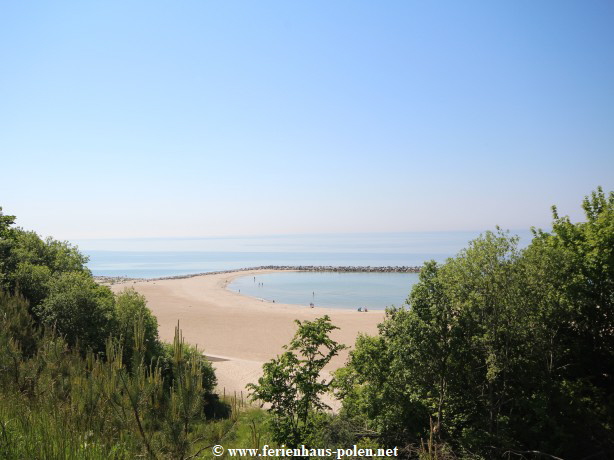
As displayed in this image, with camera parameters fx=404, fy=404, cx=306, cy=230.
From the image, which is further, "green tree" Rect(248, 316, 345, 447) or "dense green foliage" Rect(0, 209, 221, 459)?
"green tree" Rect(248, 316, 345, 447)

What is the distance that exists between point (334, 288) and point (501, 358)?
71.2m

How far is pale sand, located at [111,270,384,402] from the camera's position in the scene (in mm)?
27484

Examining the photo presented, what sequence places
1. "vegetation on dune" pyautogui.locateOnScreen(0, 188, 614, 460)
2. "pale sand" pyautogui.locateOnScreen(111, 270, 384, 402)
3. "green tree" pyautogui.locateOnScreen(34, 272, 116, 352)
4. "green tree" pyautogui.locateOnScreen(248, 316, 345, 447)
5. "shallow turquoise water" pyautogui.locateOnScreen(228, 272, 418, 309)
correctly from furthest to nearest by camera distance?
"shallow turquoise water" pyautogui.locateOnScreen(228, 272, 418, 309), "pale sand" pyautogui.locateOnScreen(111, 270, 384, 402), "green tree" pyautogui.locateOnScreen(34, 272, 116, 352), "vegetation on dune" pyautogui.locateOnScreen(0, 188, 614, 460), "green tree" pyautogui.locateOnScreen(248, 316, 345, 447)

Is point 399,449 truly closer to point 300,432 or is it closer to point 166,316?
point 300,432

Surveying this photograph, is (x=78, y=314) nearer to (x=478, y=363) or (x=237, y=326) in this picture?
(x=478, y=363)

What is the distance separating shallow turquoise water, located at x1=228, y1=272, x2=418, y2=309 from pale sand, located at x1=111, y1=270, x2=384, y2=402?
870cm

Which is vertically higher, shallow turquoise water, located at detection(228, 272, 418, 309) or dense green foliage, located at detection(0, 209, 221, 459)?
dense green foliage, located at detection(0, 209, 221, 459)

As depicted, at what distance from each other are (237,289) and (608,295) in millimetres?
72506

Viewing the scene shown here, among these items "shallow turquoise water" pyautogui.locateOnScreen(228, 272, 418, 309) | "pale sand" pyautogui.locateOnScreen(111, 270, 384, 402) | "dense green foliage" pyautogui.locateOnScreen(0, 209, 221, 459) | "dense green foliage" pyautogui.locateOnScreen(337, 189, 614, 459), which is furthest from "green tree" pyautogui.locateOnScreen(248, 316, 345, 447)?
"shallow turquoise water" pyautogui.locateOnScreen(228, 272, 418, 309)

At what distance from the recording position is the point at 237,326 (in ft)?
138

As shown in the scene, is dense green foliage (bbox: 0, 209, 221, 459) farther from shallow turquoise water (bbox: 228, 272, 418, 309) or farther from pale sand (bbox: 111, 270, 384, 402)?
shallow turquoise water (bbox: 228, 272, 418, 309)

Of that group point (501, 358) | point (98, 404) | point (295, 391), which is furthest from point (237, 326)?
point (98, 404)

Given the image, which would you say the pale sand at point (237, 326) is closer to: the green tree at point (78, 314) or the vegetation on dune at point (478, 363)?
the green tree at point (78, 314)

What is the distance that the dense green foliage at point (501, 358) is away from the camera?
11.7 metres
